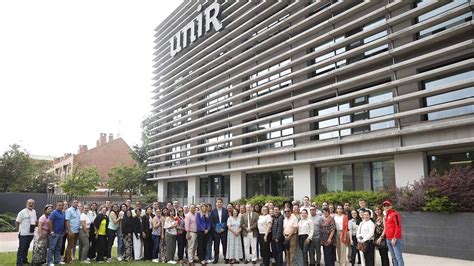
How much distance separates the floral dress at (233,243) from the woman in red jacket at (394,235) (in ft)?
15.8

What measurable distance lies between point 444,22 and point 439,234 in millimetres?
8577

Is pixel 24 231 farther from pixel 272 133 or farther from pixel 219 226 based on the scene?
pixel 272 133

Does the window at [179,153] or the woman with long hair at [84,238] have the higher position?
the window at [179,153]

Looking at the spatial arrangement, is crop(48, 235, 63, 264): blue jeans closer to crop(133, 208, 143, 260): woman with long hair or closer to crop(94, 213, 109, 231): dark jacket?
crop(94, 213, 109, 231): dark jacket

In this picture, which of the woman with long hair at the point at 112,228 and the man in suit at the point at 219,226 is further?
the woman with long hair at the point at 112,228

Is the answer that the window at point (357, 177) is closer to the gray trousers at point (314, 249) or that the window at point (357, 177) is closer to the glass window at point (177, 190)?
the gray trousers at point (314, 249)

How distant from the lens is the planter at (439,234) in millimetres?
11562

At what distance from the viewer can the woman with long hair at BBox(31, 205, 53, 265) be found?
37.1 ft

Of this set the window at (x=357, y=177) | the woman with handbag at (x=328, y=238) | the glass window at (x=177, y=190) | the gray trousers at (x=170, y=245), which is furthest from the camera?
the glass window at (x=177, y=190)

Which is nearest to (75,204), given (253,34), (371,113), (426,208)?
(426,208)

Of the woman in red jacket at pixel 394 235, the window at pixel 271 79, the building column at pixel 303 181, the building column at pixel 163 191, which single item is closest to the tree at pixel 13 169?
the building column at pixel 163 191

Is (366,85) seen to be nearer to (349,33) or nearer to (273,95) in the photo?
(349,33)

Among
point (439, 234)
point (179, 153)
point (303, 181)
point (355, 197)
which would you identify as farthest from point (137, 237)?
point (179, 153)

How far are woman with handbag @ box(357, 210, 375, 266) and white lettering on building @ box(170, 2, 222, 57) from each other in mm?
20077
